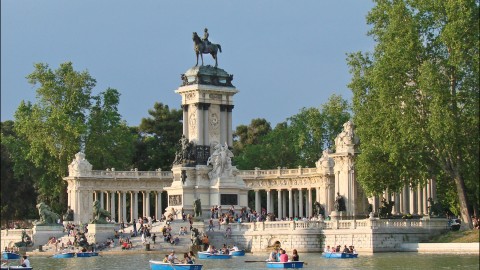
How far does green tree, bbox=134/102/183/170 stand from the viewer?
118 meters

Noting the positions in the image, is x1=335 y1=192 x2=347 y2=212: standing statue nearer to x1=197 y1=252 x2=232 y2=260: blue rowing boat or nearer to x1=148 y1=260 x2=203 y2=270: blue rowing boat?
x1=197 y1=252 x2=232 y2=260: blue rowing boat

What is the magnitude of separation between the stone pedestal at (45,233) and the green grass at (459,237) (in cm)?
2878

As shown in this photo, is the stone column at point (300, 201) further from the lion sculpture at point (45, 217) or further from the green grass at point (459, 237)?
the green grass at point (459, 237)

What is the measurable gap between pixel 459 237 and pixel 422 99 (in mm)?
8477

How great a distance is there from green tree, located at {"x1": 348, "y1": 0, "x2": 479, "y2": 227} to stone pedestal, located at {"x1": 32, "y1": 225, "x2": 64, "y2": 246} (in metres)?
24.0

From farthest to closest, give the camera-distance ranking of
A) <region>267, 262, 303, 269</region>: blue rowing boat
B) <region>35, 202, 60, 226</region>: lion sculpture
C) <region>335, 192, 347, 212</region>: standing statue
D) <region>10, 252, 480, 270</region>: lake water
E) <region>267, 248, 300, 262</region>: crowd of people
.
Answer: <region>35, 202, 60, 226</region>: lion sculpture, <region>335, 192, 347, 212</region>: standing statue, <region>267, 248, 300, 262</region>: crowd of people, <region>267, 262, 303, 269</region>: blue rowing boat, <region>10, 252, 480, 270</region>: lake water

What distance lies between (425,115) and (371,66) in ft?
22.1

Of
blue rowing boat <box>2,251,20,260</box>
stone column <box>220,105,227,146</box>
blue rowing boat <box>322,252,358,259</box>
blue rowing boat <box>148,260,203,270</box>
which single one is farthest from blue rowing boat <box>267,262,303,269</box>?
stone column <box>220,105,227,146</box>

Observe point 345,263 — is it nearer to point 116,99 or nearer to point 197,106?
point 197,106

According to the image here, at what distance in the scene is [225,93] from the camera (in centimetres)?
9012

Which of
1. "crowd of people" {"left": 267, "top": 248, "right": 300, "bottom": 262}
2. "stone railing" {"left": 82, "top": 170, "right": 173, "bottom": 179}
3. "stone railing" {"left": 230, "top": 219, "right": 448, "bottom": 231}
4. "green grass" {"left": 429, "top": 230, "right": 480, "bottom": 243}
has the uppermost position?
"stone railing" {"left": 82, "top": 170, "right": 173, "bottom": 179}

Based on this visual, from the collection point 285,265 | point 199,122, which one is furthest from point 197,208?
point 285,265

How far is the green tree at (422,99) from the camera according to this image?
67.3 m

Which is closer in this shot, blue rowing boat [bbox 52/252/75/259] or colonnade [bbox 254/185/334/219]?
blue rowing boat [bbox 52/252/75/259]
